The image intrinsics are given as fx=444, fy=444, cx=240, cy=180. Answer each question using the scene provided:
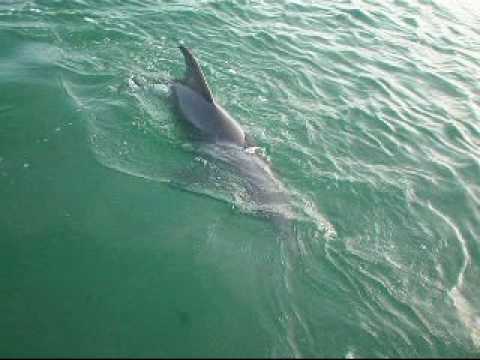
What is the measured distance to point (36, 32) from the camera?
10.8m

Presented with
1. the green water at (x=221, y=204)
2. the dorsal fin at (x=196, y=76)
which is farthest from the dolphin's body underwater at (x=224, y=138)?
the green water at (x=221, y=204)

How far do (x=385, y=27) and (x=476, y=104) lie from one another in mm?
5225

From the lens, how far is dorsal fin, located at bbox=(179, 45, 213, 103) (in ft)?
26.6

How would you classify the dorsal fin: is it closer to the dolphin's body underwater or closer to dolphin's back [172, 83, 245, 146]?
the dolphin's body underwater

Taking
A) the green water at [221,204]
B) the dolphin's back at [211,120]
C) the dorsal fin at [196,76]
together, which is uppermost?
the dorsal fin at [196,76]

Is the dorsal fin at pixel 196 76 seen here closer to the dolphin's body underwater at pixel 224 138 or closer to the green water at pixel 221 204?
the dolphin's body underwater at pixel 224 138

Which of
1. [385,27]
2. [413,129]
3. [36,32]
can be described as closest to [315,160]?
[413,129]

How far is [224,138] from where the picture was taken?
8.01 m

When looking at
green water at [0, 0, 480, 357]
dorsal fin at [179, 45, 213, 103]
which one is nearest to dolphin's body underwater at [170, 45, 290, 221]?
dorsal fin at [179, 45, 213, 103]

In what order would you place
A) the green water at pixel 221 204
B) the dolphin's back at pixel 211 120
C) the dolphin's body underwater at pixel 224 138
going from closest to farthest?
the green water at pixel 221 204 → the dolphin's body underwater at pixel 224 138 → the dolphin's back at pixel 211 120

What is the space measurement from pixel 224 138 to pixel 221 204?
1474 mm

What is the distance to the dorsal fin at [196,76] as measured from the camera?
812cm

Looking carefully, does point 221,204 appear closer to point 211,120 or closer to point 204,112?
point 211,120

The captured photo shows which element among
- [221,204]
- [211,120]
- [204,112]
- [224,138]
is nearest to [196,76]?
[204,112]
